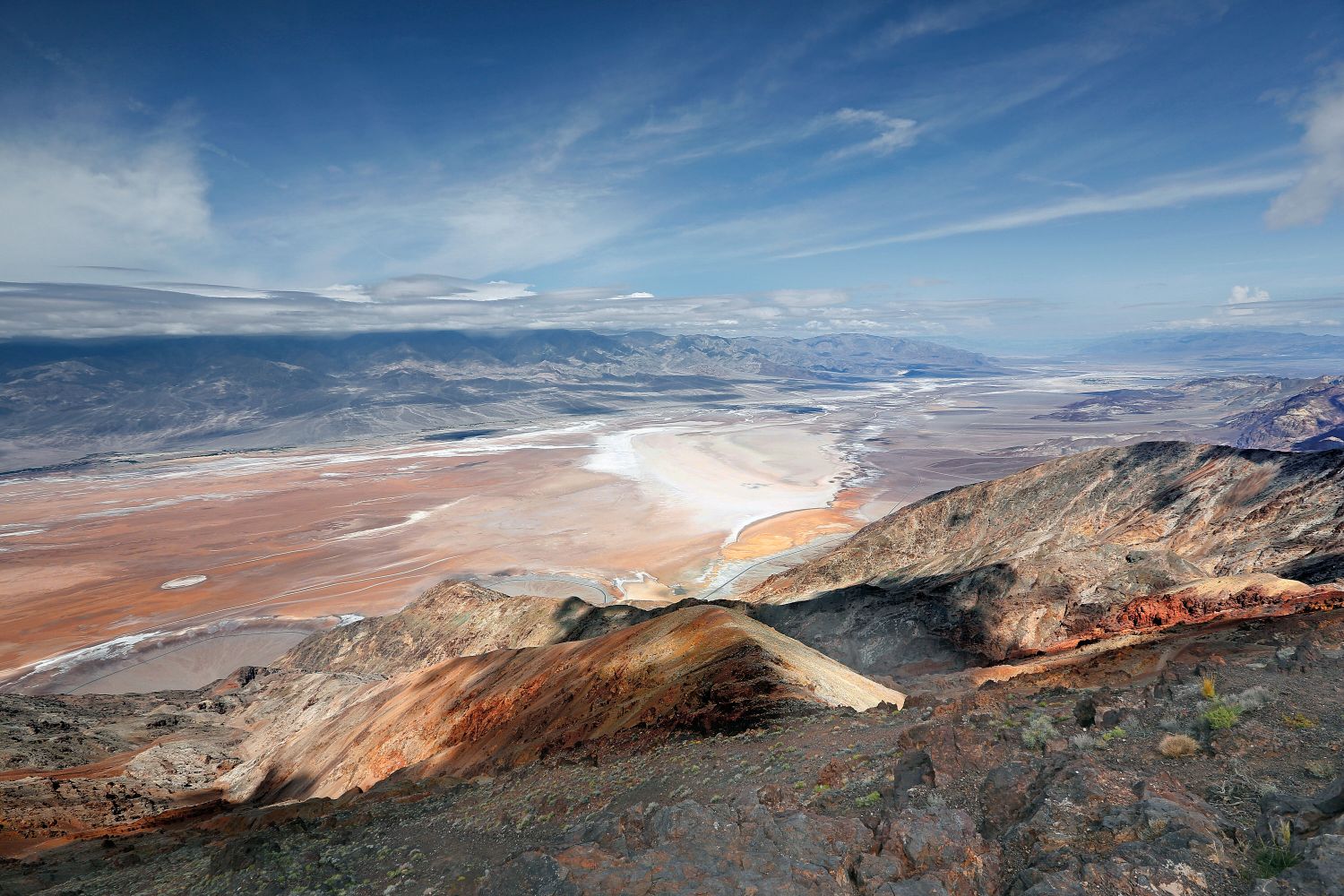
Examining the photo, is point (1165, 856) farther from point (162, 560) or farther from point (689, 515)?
point (162, 560)

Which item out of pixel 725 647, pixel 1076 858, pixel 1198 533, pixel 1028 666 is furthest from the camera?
pixel 1198 533

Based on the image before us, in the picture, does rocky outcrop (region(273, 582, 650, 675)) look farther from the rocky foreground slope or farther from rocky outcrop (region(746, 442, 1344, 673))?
rocky outcrop (region(746, 442, 1344, 673))

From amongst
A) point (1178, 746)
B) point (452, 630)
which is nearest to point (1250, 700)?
Result: point (1178, 746)

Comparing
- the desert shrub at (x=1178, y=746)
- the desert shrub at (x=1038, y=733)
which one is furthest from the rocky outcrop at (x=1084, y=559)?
the desert shrub at (x=1178, y=746)

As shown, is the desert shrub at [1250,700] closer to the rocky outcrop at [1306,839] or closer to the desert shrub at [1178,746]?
the desert shrub at [1178,746]

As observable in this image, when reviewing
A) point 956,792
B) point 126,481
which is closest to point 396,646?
point 956,792

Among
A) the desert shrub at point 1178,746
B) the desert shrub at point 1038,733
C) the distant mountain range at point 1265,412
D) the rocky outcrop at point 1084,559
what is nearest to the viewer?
the desert shrub at point 1178,746

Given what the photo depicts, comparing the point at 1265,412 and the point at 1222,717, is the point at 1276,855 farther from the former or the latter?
the point at 1265,412
